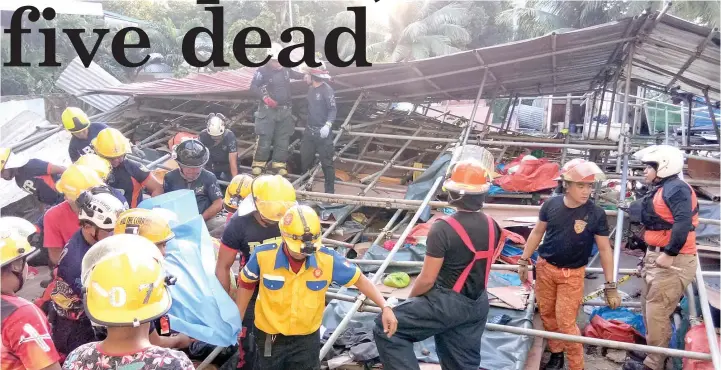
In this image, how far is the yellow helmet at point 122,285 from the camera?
A: 76.4 inches

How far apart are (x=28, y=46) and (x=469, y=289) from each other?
21.4 m

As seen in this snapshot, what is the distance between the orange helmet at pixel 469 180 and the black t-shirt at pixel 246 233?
4.11ft

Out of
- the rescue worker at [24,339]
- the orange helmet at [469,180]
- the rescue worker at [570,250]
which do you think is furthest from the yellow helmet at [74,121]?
the rescue worker at [570,250]

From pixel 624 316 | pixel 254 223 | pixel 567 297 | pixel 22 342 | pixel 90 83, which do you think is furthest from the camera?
pixel 90 83

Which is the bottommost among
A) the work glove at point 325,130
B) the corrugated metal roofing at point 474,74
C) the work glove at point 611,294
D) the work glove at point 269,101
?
the work glove at point 611,294

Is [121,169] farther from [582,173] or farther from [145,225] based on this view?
[582,173]

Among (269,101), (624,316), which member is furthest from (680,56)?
(269,101)

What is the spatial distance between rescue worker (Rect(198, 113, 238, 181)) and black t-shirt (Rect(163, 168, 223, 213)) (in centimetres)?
144

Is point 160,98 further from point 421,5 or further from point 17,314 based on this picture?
point 421,5

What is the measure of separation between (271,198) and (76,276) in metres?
1.25

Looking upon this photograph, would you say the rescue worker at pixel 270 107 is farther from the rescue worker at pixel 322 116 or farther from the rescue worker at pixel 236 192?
the rescue worker at pixel 236 192

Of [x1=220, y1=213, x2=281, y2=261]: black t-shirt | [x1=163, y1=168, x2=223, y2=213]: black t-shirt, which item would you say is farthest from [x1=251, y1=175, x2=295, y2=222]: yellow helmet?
[x1=163, y1=168, x2=223, y2=213]: black t-shirt

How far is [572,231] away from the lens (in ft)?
14.3

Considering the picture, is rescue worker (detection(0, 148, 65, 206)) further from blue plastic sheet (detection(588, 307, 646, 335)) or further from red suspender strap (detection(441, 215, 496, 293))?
blue plastic sheet (detection(588, 307, 646, 335))
